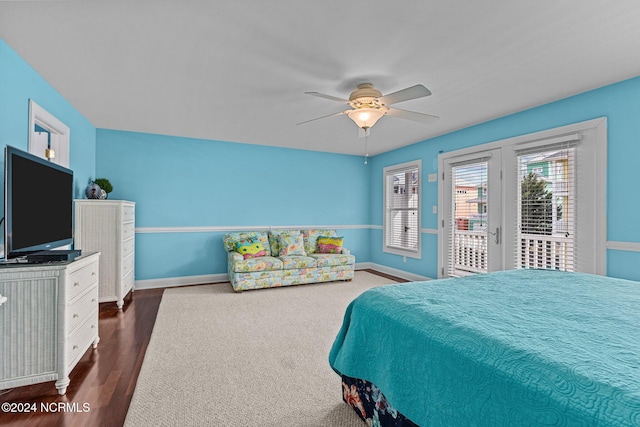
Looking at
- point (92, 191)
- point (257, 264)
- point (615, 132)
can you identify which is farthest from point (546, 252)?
point (92, 191)

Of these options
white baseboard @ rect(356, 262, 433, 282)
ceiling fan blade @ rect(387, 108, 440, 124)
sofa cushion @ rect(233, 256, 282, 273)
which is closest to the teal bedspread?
ceiling fan blade @ rect(387, 108, 440, 124)

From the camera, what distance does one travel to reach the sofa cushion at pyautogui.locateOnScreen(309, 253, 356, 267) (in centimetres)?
524

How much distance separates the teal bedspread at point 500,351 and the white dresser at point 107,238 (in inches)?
125

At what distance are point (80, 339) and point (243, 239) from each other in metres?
2.90

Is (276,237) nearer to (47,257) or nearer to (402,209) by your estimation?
(402,209)

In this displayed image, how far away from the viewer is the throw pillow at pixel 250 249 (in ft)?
16.2

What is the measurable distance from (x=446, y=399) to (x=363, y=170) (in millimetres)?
5830

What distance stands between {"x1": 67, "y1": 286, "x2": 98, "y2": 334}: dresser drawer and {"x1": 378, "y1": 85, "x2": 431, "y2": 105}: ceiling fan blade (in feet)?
9.23

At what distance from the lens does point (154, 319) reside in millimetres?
3523

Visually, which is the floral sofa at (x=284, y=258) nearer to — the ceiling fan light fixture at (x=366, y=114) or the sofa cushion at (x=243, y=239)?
the sofa cushion at (x=243, y=239)

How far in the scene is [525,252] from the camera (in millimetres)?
3740

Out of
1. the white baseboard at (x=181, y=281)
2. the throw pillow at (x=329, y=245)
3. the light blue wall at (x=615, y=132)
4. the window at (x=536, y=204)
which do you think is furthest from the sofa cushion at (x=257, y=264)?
the light blue wall at (x=615, y=132)

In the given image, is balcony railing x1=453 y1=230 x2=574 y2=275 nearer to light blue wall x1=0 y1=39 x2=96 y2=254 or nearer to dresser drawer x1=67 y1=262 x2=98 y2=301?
dresser drawer x1=67 y1=262 x2=98 y2=301

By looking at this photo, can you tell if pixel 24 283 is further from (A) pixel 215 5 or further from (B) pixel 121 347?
(A) pixel 215 5
